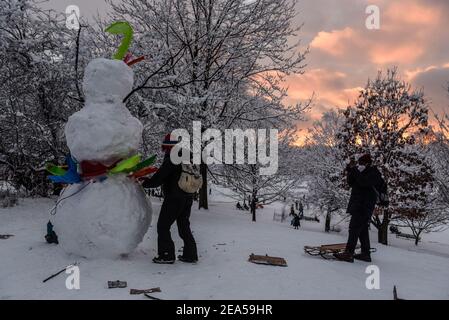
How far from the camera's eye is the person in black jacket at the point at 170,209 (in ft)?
14.3

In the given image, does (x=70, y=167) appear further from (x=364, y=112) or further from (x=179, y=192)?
(x=364, y=112)

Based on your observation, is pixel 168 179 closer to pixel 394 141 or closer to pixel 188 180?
pixel 188 180

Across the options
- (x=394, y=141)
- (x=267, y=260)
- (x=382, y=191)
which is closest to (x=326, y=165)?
(x=394, y=141)

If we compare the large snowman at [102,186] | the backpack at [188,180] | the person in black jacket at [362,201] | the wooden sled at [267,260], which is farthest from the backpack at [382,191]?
the large snowman at [102,186]

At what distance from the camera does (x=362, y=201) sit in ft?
16.9

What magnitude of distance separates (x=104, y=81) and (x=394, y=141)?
38.5ft

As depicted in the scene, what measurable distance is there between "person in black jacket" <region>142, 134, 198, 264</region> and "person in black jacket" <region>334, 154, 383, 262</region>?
215 centimetres

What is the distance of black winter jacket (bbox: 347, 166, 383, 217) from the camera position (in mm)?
5050

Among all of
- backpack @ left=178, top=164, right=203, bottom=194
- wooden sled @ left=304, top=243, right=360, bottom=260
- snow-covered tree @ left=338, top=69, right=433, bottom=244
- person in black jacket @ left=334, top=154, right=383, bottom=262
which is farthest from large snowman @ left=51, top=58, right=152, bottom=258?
snow-covered tree @ left=338, top=69, right=433, bottom=244

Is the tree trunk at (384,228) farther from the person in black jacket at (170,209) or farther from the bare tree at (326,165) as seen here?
the person in black jacket at (170,209)

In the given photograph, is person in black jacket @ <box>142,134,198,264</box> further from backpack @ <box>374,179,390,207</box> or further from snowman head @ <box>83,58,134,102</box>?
backpack @ <box>374,179,390,207</box>

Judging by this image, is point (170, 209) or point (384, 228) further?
point (384, 228)

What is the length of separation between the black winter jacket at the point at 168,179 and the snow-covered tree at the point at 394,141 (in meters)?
10.4
